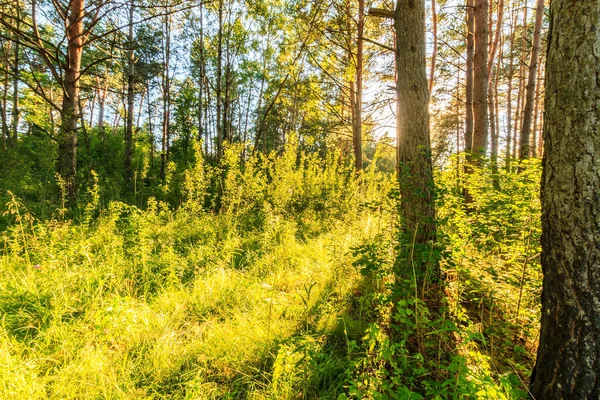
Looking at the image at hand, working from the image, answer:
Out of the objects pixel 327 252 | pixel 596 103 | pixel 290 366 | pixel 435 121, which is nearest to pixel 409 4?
pixel 596 103

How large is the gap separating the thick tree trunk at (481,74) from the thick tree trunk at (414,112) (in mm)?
3425

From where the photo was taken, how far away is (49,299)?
236 centimetres

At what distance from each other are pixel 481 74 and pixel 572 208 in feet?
17.5

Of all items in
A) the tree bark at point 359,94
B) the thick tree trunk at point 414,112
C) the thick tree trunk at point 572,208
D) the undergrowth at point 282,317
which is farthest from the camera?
the tree bark at point 359,94

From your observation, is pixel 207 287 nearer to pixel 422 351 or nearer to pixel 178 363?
pixel 178 363

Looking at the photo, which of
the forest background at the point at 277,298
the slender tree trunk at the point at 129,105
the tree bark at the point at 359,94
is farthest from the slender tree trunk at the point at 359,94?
the slender tree trunk at the point at 129,105

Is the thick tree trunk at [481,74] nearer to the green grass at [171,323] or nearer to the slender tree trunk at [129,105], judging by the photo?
the green grass at [171,323]

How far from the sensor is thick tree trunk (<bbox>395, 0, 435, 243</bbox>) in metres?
2.50

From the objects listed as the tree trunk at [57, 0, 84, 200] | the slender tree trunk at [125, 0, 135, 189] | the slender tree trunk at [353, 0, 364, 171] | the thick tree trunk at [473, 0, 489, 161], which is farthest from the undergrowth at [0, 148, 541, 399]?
the slender tree trunk at [125, 0, 135, 189]

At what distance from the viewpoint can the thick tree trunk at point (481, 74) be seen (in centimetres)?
512

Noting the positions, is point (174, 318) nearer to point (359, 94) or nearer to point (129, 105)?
point (359, 94)

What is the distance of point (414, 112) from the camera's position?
2.55 m

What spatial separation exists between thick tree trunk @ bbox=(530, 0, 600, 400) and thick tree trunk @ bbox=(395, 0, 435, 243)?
3.78 feet

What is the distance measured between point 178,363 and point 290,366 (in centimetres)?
85
